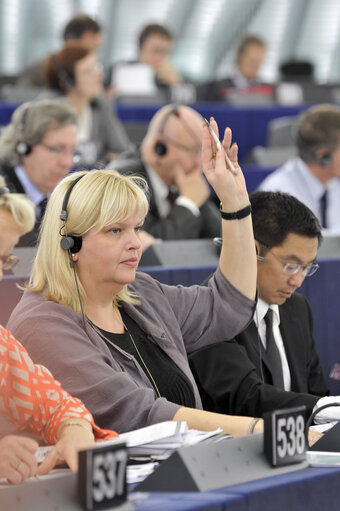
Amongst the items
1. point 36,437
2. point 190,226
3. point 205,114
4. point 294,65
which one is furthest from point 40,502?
point 294,65

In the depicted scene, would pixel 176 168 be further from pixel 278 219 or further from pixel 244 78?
pixel 244 78

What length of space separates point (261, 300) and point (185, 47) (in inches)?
695

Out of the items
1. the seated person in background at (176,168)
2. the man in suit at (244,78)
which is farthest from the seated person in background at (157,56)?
the seated person in background at (176,168)

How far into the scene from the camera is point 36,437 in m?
1.97

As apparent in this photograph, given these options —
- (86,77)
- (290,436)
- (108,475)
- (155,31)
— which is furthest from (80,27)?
(108,475)

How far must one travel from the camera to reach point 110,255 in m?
2.27

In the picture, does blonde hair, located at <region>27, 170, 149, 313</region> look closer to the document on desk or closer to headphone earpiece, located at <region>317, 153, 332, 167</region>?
the document on desk

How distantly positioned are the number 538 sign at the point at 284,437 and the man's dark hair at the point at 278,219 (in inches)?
38.0

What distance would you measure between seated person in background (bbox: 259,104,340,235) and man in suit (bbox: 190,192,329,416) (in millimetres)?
1910

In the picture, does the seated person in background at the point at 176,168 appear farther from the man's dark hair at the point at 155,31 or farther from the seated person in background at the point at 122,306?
the man's dark hair at the point at 155,31

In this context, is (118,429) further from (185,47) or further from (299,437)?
(185,47)

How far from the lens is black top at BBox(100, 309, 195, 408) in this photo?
2.34 meters

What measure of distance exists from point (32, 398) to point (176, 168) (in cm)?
266

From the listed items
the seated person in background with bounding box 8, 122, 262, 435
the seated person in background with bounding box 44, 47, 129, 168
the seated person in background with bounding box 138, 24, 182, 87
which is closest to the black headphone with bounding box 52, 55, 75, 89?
the seated person in background with bounding box 44, 47, 129, 168
